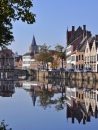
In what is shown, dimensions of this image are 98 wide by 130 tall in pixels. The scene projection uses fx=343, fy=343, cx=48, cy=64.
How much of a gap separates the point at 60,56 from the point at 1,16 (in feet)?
282

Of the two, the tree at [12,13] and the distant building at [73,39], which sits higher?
the distant building at [73,39]

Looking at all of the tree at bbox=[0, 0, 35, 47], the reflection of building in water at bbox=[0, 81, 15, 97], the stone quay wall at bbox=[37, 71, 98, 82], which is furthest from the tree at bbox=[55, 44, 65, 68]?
the tree at bbox=[0, 0, 35, 47]

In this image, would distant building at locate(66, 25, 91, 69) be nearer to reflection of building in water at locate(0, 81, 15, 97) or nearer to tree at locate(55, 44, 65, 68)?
tree at locate(55, 44, 65, 68)

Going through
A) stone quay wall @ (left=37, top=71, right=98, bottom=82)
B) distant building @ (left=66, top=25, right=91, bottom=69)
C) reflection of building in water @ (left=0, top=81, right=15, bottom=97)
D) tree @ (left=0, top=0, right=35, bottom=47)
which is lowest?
reflection of building in water @ (left=0, top=81, right=15, bottom=97)

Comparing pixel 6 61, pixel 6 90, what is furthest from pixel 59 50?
pixel 6 61

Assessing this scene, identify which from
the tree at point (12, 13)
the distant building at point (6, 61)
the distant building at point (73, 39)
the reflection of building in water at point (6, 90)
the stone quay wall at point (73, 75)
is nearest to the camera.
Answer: the tree at point (12, 13)

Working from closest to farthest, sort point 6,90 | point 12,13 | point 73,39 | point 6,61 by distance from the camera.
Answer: point 12,13, point 6,90, point 73,39, point 6,61

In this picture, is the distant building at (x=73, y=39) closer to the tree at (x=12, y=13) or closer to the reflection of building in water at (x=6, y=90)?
the reflection of building in water at (x=6, y=90)

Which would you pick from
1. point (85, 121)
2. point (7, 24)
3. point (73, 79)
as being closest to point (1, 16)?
point (7, 24)

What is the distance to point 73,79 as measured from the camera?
274 ft

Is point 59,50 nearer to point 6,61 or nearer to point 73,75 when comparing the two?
point 73,75

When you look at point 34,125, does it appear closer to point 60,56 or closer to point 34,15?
point 34,15

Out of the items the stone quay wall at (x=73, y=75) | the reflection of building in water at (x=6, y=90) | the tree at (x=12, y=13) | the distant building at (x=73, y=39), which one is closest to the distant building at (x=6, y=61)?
the distant building at (x=73, y=39)

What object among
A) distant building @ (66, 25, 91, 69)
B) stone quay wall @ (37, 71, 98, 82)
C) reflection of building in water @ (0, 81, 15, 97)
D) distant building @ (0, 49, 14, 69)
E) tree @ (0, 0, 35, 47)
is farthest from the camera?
distant building @ (0, 49, 14, 69)
